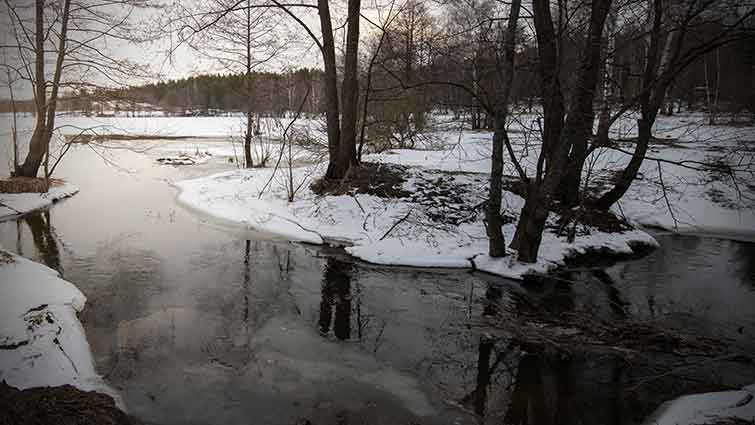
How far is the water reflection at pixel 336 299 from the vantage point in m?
6.38

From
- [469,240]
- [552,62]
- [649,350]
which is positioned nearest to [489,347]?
[649,350]

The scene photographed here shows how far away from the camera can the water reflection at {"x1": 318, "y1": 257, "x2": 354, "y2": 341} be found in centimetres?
638

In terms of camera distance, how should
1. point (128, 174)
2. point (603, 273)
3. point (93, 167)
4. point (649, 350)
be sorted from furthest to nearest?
point (93, 167) → point (128, 174) → point (603, 273) → point (649, 350)

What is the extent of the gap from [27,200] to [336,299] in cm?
1134

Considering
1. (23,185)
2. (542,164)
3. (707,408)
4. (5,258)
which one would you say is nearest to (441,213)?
(542,164)

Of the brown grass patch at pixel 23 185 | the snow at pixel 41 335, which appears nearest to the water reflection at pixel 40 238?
the snow at pixel 41 335

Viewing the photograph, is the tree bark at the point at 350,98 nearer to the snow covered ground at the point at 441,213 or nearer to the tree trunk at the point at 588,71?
the snow covered ground at the point at 441,213

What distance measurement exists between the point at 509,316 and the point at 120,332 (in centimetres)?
555

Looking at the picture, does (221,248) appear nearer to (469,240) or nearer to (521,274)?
(469,240)

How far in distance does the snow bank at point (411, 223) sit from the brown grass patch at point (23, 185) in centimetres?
450

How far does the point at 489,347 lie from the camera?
5.91 meters

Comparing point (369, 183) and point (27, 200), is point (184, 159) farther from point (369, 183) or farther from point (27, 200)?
point (369, 183)

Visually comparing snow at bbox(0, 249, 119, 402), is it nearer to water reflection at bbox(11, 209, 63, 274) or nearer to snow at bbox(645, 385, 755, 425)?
water reflection at bbox(11, 209, 63, 274)

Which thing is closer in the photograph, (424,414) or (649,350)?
(424,414)
